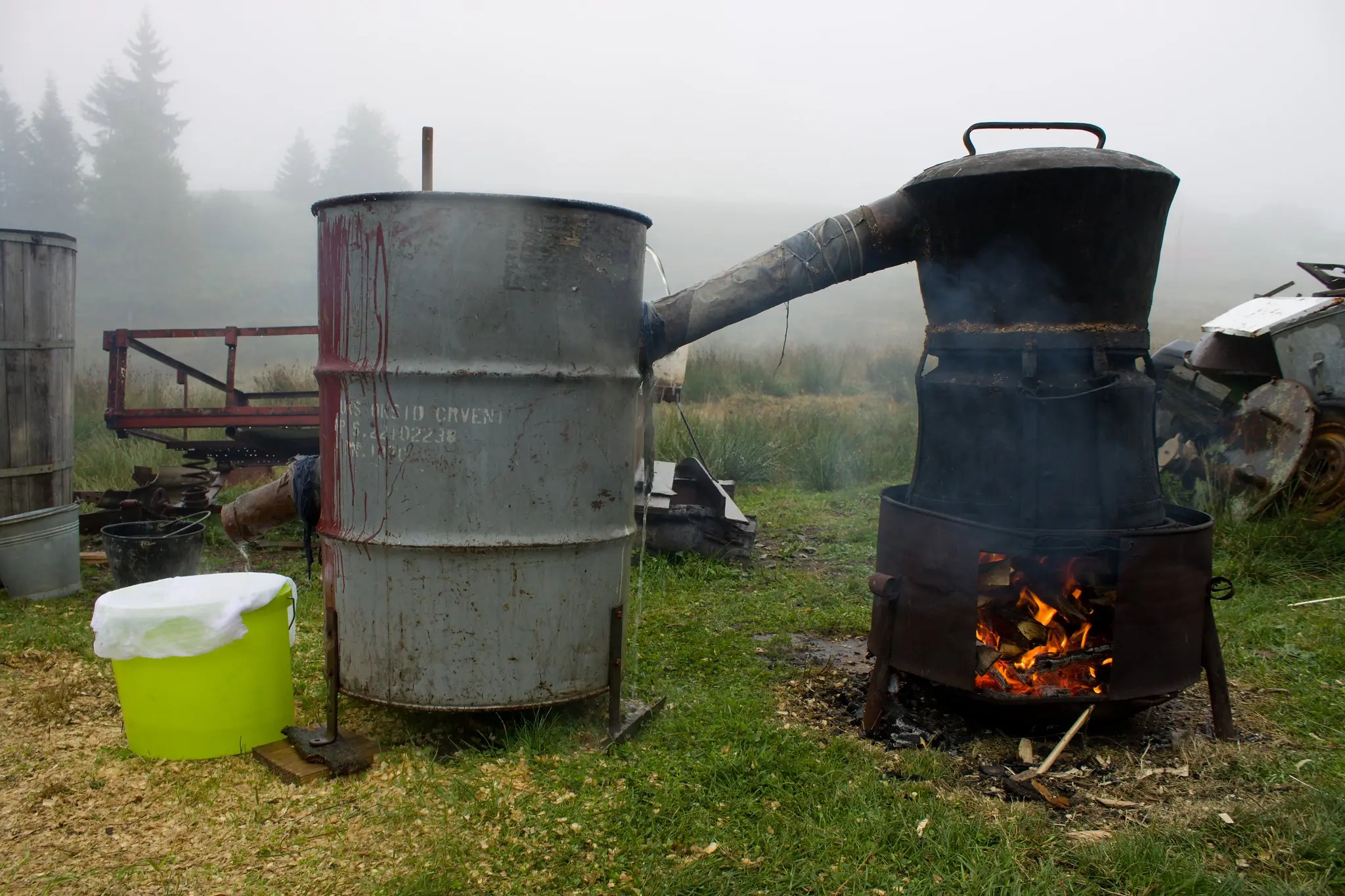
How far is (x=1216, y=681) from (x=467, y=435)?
10.0ft

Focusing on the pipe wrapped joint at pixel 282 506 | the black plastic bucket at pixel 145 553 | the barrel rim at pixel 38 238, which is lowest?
the black plastic bucket at pixel 145 553

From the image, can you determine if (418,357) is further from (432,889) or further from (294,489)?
(432,889)

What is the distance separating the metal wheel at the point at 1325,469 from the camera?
650 cm

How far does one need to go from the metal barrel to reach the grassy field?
16.2 inches

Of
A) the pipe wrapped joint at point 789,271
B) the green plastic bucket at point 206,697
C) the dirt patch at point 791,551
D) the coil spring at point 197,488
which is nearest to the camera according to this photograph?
the green plastic bucket at point 206,697

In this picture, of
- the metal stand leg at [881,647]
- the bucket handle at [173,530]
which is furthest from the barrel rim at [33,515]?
the metal stand leg at [881,647]

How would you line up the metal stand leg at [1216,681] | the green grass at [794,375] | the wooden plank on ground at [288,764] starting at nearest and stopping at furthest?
the wooden plank on ground at [288,764] → the metal stand leg at [1216,681] → the green grass at [794,375]

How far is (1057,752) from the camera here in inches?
133

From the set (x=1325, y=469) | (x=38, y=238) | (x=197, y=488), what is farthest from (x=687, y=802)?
(x=197, y=488)

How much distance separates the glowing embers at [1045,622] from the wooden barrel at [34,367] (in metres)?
6.08

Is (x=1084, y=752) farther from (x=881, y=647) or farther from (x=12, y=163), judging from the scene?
(x=12, y=163)

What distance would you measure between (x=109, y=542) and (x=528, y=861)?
4.31 metres

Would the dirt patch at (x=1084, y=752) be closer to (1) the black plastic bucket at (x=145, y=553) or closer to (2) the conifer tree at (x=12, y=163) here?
(1) the black plastic bucket at (x=145, y=553)

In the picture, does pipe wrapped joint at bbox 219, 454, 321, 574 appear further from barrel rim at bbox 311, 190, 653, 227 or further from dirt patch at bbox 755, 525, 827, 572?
dirt patch at bbox 755, 525, 827, 572
